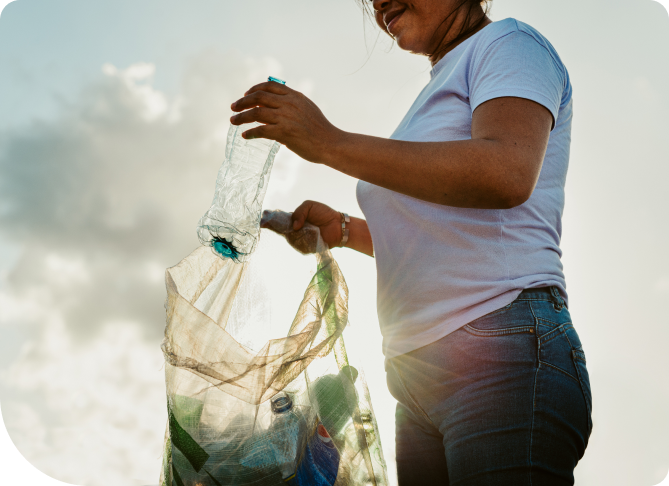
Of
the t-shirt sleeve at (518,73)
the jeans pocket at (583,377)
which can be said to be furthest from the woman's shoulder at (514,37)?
the jeans pocket at (583,377)

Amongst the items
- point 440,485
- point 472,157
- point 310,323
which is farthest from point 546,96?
point 440,485

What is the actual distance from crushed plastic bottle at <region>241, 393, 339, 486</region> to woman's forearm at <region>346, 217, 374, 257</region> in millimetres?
637

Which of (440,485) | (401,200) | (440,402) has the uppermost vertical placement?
(401,200)

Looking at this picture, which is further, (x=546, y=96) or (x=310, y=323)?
(x=310, y=323)

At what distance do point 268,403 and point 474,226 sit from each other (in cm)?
67

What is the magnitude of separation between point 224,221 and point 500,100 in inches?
36.3

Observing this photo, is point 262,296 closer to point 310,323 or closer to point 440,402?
point 310,323

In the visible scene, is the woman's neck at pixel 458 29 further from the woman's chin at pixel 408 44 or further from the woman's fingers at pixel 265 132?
the woman's fingers at pixel 265 132

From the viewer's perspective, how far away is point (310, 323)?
3.92ft

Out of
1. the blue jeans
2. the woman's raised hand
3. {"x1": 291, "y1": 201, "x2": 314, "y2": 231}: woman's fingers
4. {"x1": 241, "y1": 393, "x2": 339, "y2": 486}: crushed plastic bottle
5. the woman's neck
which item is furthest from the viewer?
{"x1": 291, "y1": 201, "x2": 314, "y2": 231}: woman's fingers

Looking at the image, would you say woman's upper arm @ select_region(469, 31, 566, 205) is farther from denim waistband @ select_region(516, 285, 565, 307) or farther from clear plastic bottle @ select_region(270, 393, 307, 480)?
clear plastic bottle @ select_region(270, 393, 307, 480)

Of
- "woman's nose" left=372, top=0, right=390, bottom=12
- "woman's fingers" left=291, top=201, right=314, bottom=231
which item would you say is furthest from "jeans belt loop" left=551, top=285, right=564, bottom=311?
"woman's nose" left=372, top=0, right=390, bottom=12

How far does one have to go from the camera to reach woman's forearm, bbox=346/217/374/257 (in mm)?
1604

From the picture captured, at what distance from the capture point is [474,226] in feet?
3.10
